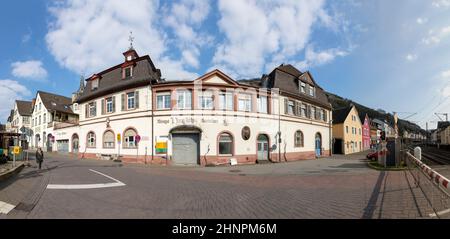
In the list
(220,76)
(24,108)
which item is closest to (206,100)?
(220,76)

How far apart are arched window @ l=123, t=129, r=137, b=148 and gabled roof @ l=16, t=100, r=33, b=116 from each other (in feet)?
167

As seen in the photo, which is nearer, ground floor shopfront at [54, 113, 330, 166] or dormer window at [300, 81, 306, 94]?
ground floor shopfront at [54, 113, 330, 166]

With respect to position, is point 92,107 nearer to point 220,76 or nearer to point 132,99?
point 132,99

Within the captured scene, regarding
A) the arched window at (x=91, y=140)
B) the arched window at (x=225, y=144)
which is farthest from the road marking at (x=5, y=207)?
the arched window at (x=91, y=140)

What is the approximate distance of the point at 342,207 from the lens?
6.23 meters

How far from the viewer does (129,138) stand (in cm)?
2139

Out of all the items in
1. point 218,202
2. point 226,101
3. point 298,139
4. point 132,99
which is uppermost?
point 132,99

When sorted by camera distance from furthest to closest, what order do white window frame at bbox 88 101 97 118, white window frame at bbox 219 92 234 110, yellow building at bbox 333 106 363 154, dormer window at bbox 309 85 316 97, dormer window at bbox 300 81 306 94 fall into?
yellow building at bbox 333 106 363 154 → dormer window at bbox 309 85 316 97 → dormer window at bbox 300 81 306 94 → white window frame at bbox 88 101 97 118 → white window frame at bbox 219 92 234 110

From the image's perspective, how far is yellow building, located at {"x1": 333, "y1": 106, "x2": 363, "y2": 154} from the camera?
36.6 m

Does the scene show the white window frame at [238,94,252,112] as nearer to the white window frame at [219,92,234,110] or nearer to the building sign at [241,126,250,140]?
the white window frame at [219,92,234,110]

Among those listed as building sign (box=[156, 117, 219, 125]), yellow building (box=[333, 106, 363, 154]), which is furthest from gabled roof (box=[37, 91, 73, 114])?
yellow building (box=[333, 106, 363, 154])

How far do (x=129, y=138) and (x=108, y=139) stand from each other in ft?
10.9

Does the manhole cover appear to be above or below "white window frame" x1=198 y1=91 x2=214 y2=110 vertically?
below
